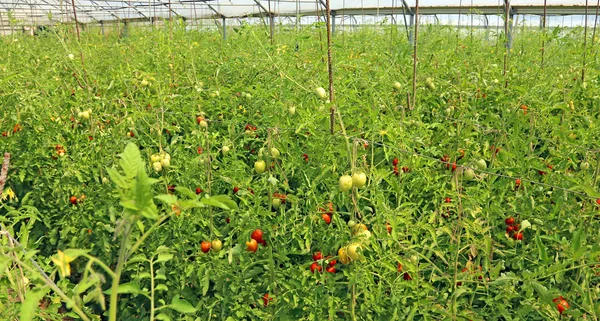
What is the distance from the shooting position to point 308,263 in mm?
1902

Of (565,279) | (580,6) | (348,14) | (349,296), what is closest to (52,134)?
(349,296)

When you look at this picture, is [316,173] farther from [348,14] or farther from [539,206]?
[348,14]

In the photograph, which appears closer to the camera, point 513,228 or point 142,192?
point 142,192

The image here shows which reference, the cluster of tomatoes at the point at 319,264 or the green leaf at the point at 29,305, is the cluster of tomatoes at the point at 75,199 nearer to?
the cluster of tomatoes at the point at 319,264

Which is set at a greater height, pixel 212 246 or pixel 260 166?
pixel 260 166

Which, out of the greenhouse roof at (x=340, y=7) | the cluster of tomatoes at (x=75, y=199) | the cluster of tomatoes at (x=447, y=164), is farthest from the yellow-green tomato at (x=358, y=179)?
the greenhouse roof at (x=340, y=7)

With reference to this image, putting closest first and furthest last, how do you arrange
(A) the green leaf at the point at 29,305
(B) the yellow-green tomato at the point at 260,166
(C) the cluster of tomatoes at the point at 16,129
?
(A) the green leaf at the point at 29,305, (B) the yellow-green tomato at the point at 260,166, (C) the cluster of tomatoes at the point at 16,129

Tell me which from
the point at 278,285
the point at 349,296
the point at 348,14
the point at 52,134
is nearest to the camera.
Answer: the point at 349,296

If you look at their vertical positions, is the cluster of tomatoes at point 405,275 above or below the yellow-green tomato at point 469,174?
below

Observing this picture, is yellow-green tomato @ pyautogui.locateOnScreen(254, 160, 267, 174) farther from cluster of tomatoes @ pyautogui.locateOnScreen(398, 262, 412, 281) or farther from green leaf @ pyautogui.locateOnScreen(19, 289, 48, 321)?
green leaf @ pyautogui.locateOnScreen(19, 289, 48, 321)

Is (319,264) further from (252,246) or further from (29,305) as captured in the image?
(29,305)

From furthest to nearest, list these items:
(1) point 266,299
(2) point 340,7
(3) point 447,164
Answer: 1. (2) point 340,7
2. (3) point 447,164
3. (1) point 266,299

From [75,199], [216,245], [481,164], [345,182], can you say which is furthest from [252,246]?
[75,199]

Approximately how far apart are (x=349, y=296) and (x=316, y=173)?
538 mm
